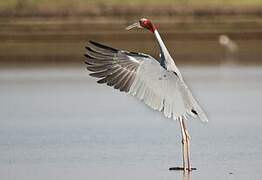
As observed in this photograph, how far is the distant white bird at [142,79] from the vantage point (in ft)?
42.6

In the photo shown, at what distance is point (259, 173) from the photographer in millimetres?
12562

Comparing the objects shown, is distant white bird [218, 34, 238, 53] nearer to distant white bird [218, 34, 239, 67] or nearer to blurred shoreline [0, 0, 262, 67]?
distant white bird [218, 34, 239, 67]

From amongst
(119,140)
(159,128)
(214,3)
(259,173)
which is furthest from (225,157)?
(214,3)

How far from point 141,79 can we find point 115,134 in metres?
3.19

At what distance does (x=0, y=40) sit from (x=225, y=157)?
32187 mm

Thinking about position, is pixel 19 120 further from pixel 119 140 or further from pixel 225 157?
pixel 225 157

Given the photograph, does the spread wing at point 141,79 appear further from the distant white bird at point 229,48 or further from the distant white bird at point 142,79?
the distant white bird at point 229,48

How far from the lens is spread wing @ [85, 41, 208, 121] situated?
1298 cm

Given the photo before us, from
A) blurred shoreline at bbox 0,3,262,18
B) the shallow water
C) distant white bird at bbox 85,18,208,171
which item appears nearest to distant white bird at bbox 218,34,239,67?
the shallow water

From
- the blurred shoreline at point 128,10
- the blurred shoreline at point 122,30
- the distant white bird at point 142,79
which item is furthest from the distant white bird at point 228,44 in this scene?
the distant white bird at point 142,79

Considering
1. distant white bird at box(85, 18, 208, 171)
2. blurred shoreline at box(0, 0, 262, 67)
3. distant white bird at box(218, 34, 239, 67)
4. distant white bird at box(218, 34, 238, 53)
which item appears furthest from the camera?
distant white bird at box(218, 34, 238, 53)

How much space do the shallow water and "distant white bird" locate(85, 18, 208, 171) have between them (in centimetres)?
76

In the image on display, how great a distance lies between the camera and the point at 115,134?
1612 centimetres

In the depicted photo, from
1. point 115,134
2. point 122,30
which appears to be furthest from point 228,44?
point 115,134
